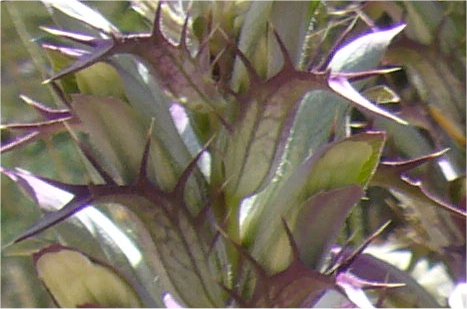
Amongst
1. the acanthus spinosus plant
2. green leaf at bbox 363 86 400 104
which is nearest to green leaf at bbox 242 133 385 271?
the acanthus spinosus plant

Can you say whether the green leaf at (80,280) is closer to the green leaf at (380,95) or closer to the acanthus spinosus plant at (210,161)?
the acanthus spinosus plant at (210,161)

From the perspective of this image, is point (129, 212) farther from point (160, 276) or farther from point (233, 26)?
point (233, 26)

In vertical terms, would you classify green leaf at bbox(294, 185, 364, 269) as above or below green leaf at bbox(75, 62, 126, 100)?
below

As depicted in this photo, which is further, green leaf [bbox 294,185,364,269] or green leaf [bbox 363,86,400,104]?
green leaf [bbox 363,86,400,104]

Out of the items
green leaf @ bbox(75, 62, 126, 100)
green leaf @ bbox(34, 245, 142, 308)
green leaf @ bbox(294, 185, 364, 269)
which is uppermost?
green leaf @ bbox(75, 62, 126, 100)

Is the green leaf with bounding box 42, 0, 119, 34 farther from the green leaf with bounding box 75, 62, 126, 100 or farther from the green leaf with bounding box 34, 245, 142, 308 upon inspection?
the green leaf with bounding box 34, 245, 142, 308

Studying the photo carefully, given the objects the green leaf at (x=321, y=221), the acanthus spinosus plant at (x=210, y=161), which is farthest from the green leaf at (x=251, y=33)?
the green leaf at (x=321, y=221)

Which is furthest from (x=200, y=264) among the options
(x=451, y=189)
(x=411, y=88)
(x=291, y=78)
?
(x=411, y=88)

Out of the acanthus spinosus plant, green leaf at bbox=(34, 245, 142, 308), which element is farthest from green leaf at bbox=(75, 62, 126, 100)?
green leaf at bbox=(34, 245, 142, 308)
